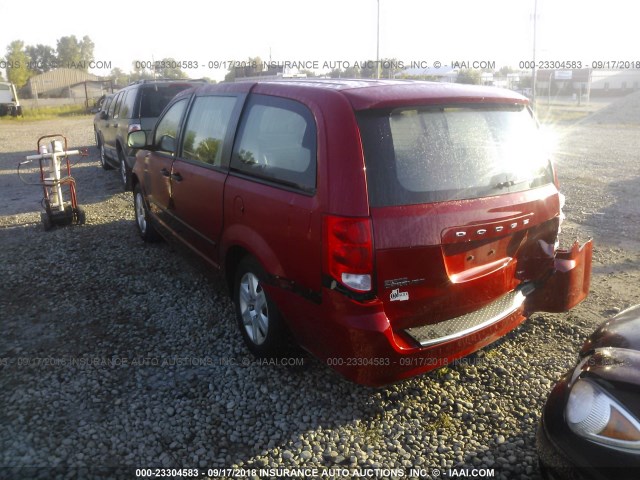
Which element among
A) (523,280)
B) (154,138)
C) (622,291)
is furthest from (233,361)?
(622,291)

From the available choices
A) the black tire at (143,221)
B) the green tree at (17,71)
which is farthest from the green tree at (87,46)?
the black tire at (143,221)

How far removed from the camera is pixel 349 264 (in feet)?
9.05

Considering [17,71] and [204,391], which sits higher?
[17,71]

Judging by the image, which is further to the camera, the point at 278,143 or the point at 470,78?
the point at 470,78

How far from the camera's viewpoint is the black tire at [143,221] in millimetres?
6191

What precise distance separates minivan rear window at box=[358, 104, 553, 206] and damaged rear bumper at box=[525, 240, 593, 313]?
2.00 ft

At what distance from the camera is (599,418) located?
2031 millimetres

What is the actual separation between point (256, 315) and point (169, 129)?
244 cm

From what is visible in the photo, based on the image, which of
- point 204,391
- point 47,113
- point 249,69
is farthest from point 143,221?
point 47,113

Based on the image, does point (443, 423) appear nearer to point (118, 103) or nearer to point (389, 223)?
point (389, 223)

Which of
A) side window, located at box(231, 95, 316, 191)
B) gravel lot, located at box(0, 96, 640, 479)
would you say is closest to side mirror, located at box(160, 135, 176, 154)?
gravel lot, located at box(0, 96, 640, 479)

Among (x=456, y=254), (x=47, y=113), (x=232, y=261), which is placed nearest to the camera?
(x=456, y=254)

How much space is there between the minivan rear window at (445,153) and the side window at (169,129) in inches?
105

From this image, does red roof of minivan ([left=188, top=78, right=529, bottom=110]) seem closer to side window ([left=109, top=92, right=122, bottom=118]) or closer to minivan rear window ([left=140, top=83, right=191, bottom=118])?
minivan rear window ([left=140, top=83, right=191, bottom=118])
